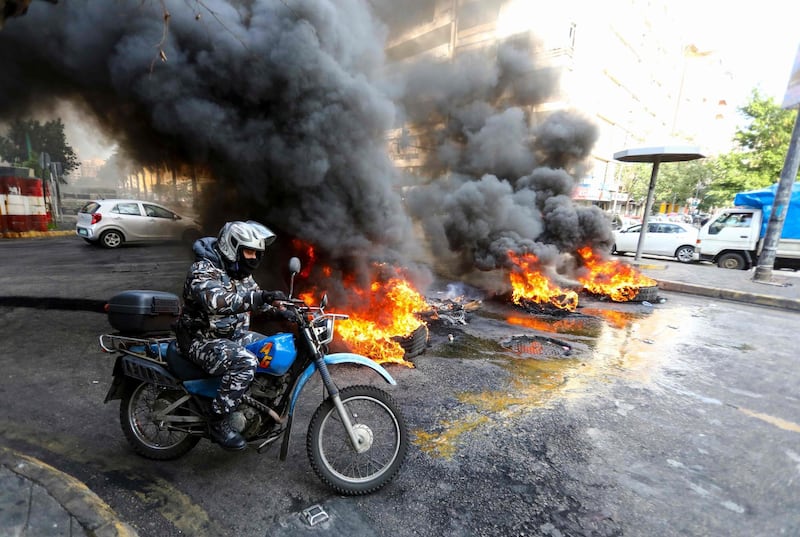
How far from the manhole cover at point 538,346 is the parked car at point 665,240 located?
10483mm

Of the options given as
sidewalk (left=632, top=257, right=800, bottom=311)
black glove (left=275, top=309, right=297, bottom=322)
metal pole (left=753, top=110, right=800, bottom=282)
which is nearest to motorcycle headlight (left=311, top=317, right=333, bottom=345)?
black glove (left=275, top=309, right=297, bottom=322)

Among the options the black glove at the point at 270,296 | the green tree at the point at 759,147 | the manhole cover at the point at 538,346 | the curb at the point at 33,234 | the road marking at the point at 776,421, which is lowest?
the curb at the point at 33,234

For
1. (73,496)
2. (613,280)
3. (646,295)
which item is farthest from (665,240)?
(73,496)

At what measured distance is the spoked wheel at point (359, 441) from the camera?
2492 millimetres

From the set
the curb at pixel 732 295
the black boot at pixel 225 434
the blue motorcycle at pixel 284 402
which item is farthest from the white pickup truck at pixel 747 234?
the black boot at pixel 225 434

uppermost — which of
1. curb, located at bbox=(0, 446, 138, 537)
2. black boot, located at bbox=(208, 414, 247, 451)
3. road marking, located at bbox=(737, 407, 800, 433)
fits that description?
black boot, located at bbox=(208, 414, 247, 451)

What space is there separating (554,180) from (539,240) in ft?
6.76

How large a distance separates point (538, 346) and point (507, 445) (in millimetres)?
2718

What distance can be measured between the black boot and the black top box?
0.78 m

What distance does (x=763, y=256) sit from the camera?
10445 millimetres

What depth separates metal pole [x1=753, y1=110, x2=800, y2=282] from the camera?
9617 millimetres

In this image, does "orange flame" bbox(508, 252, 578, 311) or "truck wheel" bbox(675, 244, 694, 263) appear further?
"truck wheel" bbox(675, 244, 694, 263)

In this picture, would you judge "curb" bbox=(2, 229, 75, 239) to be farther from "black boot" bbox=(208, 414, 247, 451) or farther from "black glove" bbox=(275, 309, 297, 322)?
"black glove" bbox=(275, 309, 297, 322)

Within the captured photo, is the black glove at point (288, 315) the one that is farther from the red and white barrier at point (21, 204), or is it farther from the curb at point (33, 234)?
the curb at point (33, 234)
